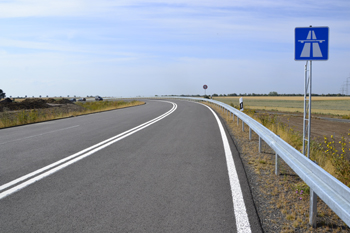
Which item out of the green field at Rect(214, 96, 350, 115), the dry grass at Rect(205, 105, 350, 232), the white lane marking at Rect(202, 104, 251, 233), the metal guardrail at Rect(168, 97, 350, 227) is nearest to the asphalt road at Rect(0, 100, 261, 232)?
the white lane marking at Rect(202, 104, 251, 233)

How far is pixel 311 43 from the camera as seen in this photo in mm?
7137

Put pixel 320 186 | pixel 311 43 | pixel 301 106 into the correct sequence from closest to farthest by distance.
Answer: pixel 320 186 → pixel 311 43 → pixel 301 106

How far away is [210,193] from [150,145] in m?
4.57

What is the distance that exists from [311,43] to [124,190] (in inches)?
218

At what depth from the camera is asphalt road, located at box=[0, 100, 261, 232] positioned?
379cm

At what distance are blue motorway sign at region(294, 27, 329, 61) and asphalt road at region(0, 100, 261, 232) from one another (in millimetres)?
3018

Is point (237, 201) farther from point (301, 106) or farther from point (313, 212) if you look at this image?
point (301, 106)

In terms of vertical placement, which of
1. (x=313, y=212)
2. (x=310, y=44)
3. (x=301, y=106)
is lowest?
(x=301, y=106)

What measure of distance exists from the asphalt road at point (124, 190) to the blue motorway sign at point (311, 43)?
9.90ft

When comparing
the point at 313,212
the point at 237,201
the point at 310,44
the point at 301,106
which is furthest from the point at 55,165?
the point at 301,106

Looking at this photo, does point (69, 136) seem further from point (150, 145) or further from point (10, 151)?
point (150, 145)

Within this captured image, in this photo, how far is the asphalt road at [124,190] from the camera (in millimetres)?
3795

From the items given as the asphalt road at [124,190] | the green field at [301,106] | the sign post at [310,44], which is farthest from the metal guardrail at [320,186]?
the green field at [301,106]

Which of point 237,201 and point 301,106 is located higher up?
point 237,201
